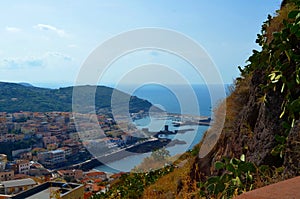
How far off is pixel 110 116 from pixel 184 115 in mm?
1190

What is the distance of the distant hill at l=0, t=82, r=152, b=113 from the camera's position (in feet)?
16.8

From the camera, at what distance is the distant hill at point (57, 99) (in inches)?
201

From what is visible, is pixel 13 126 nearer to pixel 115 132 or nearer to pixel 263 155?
pixel 115 132

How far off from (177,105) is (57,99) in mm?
10752

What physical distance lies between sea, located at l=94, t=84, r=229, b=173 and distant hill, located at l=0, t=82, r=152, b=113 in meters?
0.23

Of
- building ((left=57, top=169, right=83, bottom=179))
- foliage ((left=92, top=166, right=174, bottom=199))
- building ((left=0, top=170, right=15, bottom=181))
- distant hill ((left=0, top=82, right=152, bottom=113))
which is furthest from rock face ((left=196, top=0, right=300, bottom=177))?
building ((left=0, top=170, right=15, bottom=181))

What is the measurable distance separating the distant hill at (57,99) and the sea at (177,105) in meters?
0.23

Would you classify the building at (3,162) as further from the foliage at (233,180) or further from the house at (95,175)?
the foliage at (233,180)

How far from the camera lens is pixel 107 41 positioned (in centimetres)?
420

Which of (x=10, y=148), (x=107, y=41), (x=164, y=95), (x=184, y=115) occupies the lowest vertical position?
(x=10, y=148)

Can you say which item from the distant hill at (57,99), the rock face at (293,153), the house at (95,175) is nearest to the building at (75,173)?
the house at (95,175)

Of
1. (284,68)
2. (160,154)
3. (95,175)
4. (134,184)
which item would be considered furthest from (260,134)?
(95,175)

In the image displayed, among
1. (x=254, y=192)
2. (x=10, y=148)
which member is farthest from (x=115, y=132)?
(x=10, y=148)

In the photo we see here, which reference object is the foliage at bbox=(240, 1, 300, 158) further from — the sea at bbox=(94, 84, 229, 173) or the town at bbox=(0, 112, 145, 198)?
the town at bbox=(0, 112, 145, 198)
